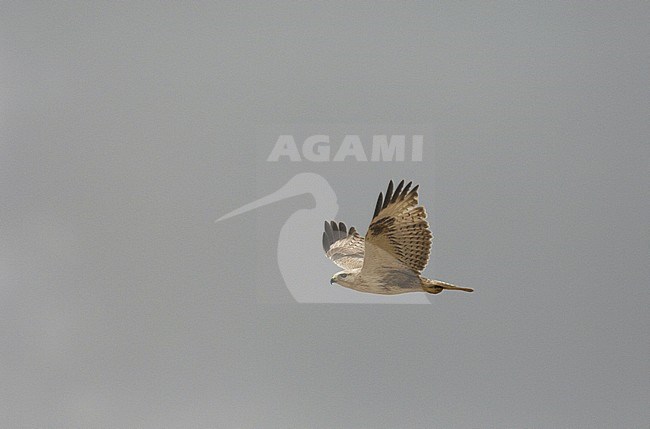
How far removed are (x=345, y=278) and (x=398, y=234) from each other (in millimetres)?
345

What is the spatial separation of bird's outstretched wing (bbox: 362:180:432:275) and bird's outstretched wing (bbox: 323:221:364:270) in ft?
0.64

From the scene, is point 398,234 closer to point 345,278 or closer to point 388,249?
point 388,249

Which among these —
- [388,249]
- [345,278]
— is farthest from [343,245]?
[388,249]

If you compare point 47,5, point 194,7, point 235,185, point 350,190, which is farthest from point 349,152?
point 47,5

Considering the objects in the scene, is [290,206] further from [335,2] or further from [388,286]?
[335,2]

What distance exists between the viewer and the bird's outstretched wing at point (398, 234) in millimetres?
2049

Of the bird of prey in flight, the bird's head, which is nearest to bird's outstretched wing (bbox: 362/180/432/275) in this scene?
the bird of prey in flight

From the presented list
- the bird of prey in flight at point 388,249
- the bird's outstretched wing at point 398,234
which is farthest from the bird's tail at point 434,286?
the bird's outstretched wing at point 398,234

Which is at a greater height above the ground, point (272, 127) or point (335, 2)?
point (335, 2)

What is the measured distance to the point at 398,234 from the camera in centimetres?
211

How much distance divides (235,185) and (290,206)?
28 centimetres

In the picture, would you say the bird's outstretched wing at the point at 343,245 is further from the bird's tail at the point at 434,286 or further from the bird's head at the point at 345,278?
the bird's tail at the point at 434,286

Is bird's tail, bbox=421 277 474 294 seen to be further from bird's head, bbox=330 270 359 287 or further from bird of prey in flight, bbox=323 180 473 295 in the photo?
bird's head, bbox=330 270 359 287

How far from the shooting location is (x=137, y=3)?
281cm
